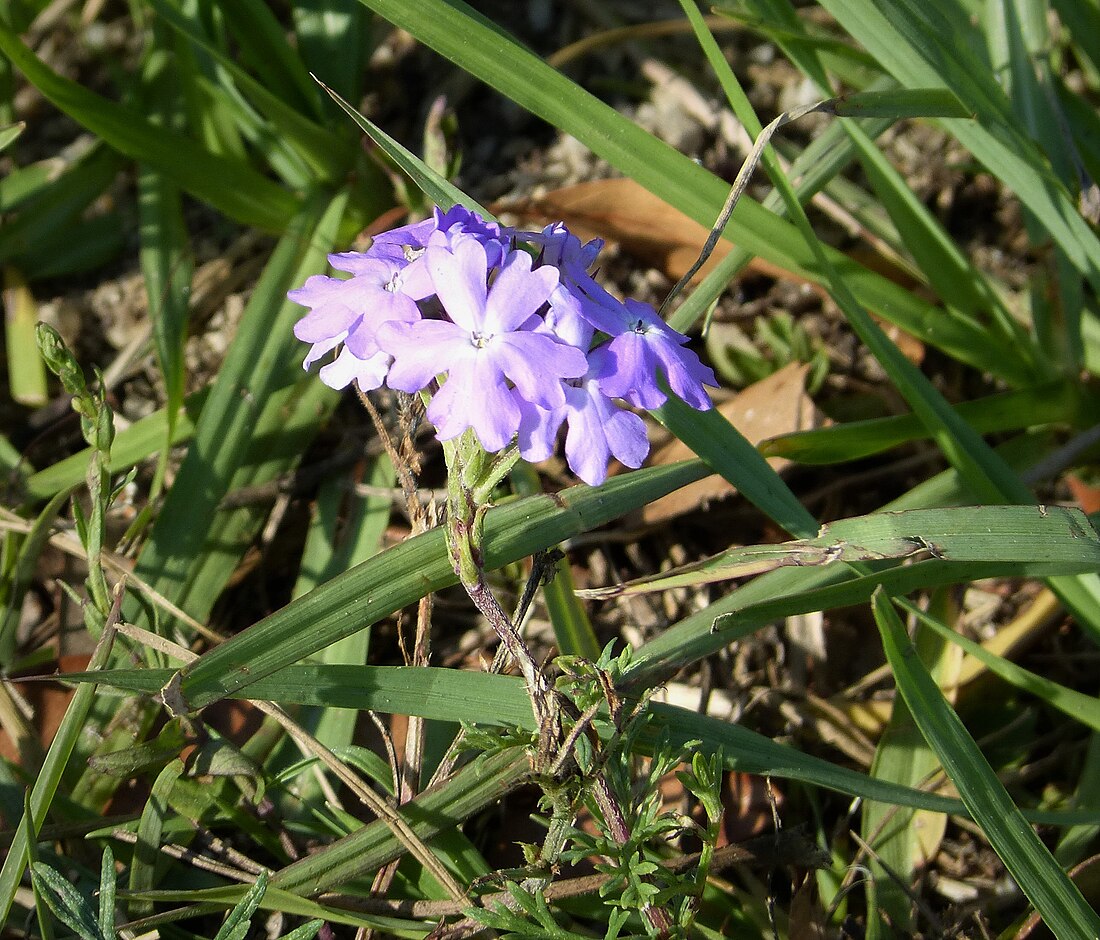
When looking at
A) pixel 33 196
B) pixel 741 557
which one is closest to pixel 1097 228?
pixel 741 557

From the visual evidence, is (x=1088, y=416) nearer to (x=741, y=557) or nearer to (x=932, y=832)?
(x=932, y=832)

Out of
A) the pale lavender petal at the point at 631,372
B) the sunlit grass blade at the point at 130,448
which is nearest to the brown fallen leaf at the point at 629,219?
the sunlit grass blade at the point at 130,448

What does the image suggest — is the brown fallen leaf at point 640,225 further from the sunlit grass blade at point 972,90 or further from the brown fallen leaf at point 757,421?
the sunlit grass blade at point 972,90

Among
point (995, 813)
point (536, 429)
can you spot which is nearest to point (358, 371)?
point (536, 429)

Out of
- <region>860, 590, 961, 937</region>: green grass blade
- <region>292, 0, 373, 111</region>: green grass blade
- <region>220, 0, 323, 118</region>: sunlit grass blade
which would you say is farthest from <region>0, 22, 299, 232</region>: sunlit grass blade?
<region>860, 590, 961, 937</region>: green grass blade

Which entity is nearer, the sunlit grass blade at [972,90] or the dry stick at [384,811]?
the dry stick at [384,811]

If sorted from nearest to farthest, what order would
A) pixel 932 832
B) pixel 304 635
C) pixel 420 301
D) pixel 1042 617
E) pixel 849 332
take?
pixel 420 301 < pixel 304 635 < pixel 932 832 < pixel 1042 617 < pixel 849 332
